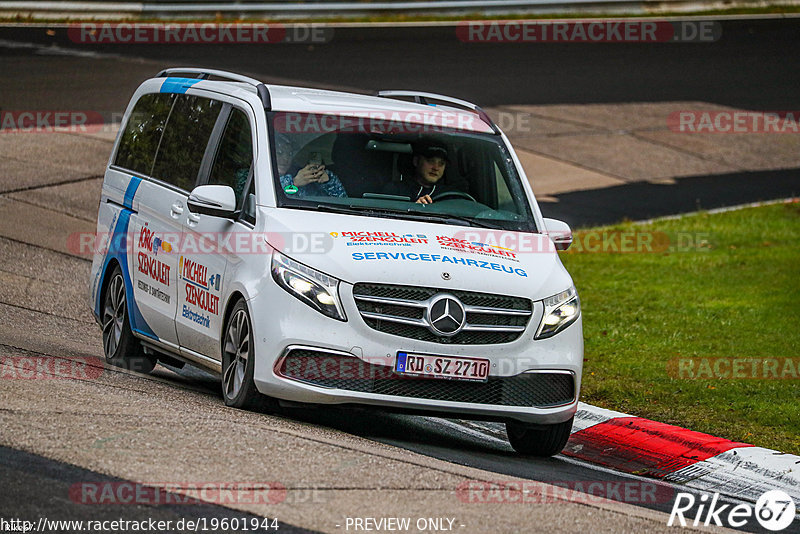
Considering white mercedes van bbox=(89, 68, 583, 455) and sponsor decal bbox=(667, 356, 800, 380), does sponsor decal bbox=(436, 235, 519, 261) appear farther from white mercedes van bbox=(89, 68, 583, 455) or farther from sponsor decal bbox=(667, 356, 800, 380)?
sponsor decal bbox=(667, 356, 800, 380)

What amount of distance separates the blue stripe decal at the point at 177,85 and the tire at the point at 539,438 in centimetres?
332

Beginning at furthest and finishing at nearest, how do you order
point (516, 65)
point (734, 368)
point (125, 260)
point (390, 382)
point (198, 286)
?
point (516, 65) < point (734, 368) < point (125, 260) < point (198, 286) < point (390, 382)

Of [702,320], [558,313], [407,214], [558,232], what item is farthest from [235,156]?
[702,320]

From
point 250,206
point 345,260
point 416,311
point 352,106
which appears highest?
point 352,106

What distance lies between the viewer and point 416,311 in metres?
7.34

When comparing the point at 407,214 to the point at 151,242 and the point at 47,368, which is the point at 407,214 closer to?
the point at 151,242

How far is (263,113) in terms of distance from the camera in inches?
328

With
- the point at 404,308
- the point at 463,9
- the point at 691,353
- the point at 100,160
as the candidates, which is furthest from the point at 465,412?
the point at 463,9

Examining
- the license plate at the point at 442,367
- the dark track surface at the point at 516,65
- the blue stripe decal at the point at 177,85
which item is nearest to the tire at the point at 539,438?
the license plate at the point at 442,367

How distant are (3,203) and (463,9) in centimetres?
1695

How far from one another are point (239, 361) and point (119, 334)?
7.34 feet

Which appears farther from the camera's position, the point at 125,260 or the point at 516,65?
the point at 516,65

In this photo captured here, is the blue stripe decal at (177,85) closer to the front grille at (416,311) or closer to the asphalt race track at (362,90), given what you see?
the asphalt race track at (362,90)

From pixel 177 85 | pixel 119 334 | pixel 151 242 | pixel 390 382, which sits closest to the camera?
pixel 390 382
